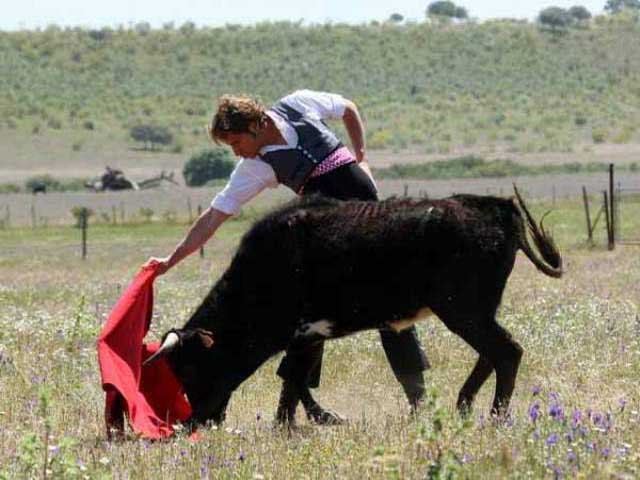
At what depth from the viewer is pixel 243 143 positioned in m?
9.18

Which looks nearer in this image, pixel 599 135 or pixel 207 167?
pixel 207 167

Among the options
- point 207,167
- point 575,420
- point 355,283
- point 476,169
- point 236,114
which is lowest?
point 207,167

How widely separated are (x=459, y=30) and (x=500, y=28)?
252 centimetres

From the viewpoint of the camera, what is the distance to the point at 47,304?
56.9 feet

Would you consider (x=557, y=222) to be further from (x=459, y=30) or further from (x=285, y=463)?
(x=459, y=30)

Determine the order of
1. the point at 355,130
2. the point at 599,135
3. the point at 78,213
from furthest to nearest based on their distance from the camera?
the point at 599,135
the point at 78,213
the point at 355,130

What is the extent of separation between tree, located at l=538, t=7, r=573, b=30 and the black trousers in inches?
3526

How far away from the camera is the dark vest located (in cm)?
930

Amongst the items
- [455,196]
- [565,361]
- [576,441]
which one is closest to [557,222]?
[565,361]

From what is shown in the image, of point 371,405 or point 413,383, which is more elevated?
point 413,383

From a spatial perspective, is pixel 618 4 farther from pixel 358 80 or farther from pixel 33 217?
pixel 33 217

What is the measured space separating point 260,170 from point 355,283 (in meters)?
0.90

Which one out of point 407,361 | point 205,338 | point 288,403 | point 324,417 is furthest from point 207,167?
point 205,338

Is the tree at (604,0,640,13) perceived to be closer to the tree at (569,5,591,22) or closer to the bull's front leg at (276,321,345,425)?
the tree at (569,5,591,22)
